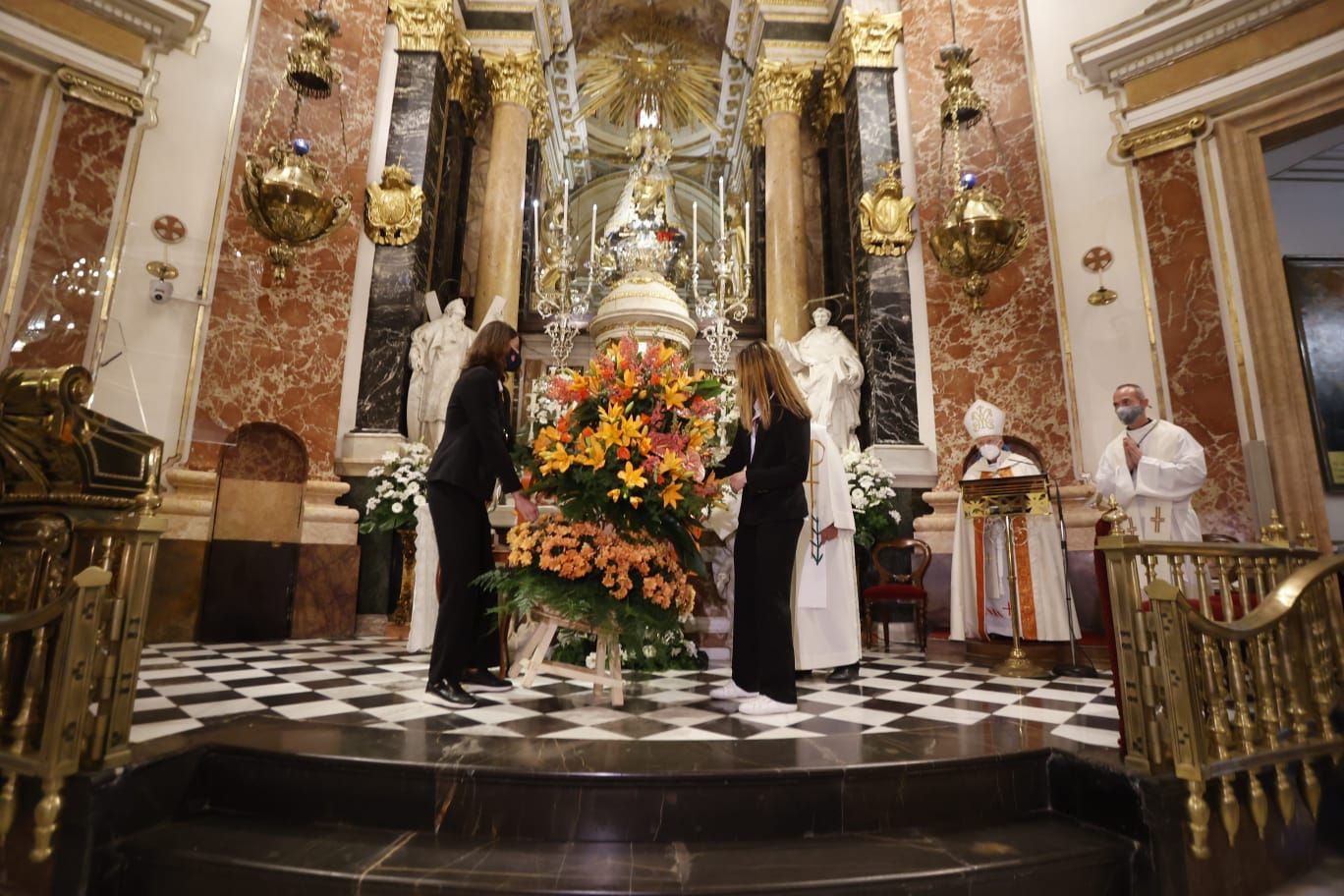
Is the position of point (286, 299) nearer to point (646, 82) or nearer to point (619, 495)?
point (619, 495)

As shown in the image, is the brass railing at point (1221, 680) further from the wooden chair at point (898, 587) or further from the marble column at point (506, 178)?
the marble column at point (506, 178)

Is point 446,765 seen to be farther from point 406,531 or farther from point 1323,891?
point 406,531

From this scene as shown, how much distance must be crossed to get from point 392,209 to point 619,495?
213 inches

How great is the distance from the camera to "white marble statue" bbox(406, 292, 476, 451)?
22.3 feet

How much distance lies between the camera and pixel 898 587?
18.4ft

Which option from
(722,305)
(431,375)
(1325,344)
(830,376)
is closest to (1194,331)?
(1325,344)

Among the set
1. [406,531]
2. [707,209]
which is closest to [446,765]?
[406,531]

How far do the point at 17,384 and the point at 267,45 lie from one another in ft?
15.8

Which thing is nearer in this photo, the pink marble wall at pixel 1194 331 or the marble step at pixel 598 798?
the marble step at pixel 598 798

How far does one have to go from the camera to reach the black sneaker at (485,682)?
3574 millimetres

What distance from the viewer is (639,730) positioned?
2781mm

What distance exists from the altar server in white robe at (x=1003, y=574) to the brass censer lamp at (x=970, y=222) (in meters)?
1.86

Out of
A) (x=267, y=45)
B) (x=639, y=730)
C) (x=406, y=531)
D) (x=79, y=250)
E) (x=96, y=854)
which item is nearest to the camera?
(x=96, y=854)

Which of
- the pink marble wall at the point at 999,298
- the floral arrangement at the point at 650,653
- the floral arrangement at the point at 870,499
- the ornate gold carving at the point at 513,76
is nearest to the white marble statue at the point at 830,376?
the floral arrangement at the point at 870,499
